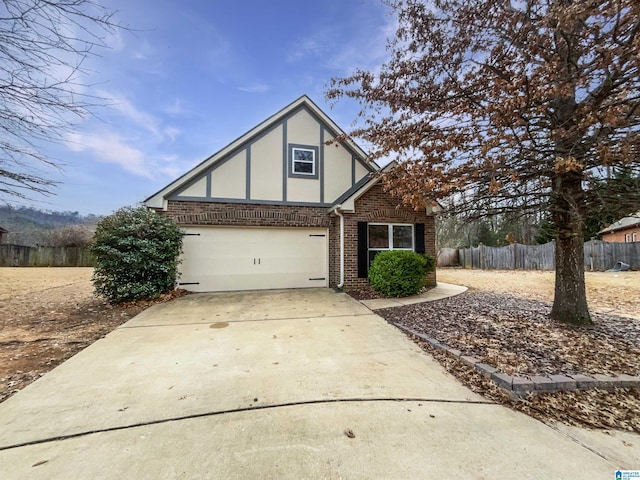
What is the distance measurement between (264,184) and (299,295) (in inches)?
143

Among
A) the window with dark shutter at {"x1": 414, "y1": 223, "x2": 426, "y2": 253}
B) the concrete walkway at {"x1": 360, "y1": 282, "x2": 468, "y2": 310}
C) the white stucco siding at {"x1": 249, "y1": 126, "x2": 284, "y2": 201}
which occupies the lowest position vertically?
the concrete walkway at {"x1": 360, "y1": 282, "x2": 468, "y2": 310}

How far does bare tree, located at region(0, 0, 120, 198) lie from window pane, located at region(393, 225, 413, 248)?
25.7ft

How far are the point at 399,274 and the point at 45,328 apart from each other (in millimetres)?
7561

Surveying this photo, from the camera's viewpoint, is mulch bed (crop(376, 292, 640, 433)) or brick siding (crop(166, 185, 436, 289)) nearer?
mulch bed (crop(376, 292, 640, 433))

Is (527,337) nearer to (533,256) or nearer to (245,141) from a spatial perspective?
(245,141)

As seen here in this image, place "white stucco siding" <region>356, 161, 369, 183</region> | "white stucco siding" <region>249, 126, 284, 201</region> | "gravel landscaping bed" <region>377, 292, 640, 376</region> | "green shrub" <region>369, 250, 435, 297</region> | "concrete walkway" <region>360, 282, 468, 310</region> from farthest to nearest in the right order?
"white stucco siding" <region>356, 161, 369, 183</region> → "white stucco siding" <region>249, 126, 284, 201</region> → "green shrub" <region>369, 250, 435, 297</region> → "concrete walkway" <region>360, 282, 468, 310</region> → "gravel landscaping bed" <region>377, 292, 640, 376</region>

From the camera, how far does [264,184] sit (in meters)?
8.84

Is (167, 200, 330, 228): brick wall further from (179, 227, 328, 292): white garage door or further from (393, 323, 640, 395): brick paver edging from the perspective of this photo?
(393, 323, 640, 395): brick paver edging

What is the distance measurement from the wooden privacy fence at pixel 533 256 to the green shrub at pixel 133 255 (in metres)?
20.0

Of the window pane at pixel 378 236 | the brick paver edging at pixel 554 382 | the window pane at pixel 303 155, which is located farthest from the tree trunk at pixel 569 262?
the window pane at pixel 303 155

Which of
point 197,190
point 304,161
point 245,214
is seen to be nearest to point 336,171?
point 304,161

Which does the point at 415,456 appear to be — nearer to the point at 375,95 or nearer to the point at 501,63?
the point at 501,63

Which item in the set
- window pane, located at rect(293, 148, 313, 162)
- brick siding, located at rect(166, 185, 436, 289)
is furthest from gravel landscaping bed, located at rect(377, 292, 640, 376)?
window pane, located at rect(293, 148, 313, 162)

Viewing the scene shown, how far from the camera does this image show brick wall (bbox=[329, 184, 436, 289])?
28.5 ft
